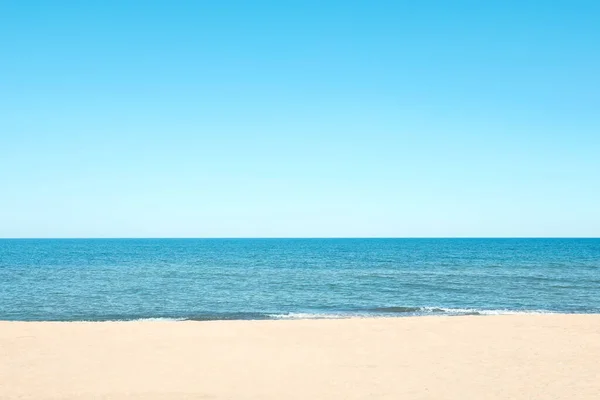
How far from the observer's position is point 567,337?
16.0m

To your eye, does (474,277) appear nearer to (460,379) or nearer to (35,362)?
(460,379)

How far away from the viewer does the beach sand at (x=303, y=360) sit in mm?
10469

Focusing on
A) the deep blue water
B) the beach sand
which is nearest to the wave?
the deep blue water

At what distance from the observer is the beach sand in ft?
34.3

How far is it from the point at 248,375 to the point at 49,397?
4254mm

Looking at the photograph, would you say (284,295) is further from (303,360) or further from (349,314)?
(303,360)

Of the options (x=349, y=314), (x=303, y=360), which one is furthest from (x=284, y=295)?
(x=303, y=360)

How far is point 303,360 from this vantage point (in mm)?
13133

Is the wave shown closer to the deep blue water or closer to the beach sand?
the deep blue water

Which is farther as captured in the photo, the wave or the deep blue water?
the deep blue water

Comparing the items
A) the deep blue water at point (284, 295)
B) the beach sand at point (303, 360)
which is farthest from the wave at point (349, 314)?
the beach sand at point (303, 360)

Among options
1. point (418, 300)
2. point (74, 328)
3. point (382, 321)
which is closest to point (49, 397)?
point (74, 328)

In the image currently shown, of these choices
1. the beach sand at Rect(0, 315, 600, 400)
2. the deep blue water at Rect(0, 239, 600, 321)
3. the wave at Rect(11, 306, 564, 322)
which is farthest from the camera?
the deep blue water at Rect(0, 239, 600, 321)

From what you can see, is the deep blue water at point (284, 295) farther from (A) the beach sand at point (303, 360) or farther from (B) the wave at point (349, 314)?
(A) the beach sand at point (303, 360)
